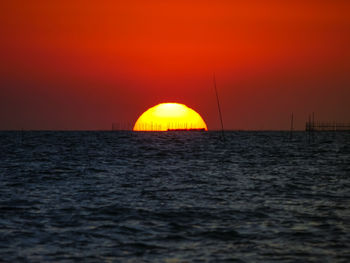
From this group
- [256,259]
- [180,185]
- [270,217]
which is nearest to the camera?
[256,259]

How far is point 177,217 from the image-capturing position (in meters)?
22.8

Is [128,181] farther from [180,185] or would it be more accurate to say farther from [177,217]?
[177,217]

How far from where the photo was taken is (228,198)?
29.0m

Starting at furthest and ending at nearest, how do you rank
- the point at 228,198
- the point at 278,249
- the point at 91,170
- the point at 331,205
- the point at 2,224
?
the point at 91,170, the point at 228,198, the point at 331,205, the point at 2,224, the point at 278,249

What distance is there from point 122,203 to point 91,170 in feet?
71.6

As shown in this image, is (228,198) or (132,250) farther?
(228,198)

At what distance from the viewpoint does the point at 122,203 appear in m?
26.9

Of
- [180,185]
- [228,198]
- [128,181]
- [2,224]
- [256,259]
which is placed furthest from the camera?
[128,181]

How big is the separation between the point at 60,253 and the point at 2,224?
521 centimetres

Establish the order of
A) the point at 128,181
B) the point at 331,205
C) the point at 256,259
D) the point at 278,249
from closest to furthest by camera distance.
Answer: the point at 256,259
the point at 278,249
the point at 331,205
the point at 128,181

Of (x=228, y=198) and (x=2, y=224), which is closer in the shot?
(x=2, y=224)

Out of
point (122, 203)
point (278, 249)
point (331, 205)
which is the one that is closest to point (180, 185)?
point (122, 203)

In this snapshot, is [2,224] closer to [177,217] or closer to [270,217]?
[177,217]

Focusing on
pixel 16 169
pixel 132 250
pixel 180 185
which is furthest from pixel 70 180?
pixel 132 250
